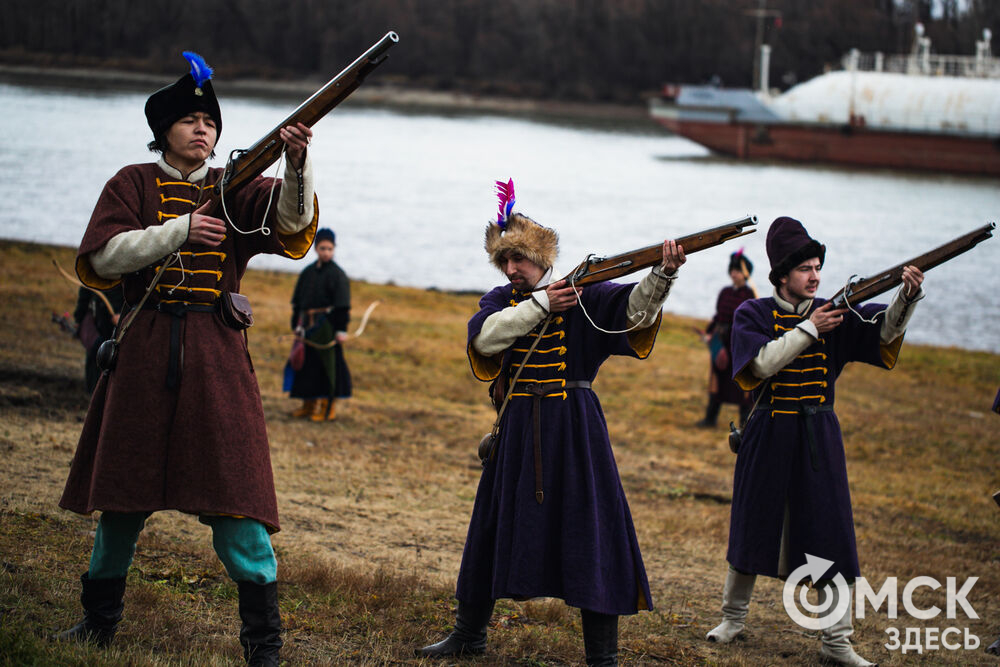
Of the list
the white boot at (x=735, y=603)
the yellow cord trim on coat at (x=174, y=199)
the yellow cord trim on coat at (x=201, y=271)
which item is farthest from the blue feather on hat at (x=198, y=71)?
the white boot at (x=735, y=603)

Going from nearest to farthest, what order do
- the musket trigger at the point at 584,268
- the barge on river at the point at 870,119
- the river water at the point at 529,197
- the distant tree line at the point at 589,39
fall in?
1. the musket trigger at the point at 584,268
2. the river water at the point at 529,197
3. the barge on river at the point at 870,119
4. the distant tree line at the point at 589,39

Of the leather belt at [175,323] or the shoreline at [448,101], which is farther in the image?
the shoreline at [448,101]

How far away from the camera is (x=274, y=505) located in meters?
3.97

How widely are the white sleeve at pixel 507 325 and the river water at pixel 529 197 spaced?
590 inches

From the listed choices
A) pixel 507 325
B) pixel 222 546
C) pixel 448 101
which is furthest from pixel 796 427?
pixel 448 101

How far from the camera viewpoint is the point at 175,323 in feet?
12.8

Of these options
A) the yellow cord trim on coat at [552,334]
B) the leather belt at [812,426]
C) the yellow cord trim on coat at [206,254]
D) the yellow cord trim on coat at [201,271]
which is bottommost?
the leather belt at [812,426]

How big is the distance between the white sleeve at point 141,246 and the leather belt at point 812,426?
3139 millimetres

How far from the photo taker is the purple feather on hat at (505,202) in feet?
15.1

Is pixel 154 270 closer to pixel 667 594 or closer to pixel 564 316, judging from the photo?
pixel 564 316

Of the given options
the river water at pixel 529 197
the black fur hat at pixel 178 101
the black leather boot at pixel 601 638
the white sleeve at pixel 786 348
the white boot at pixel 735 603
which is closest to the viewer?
the black fur hat at pixel 178 101

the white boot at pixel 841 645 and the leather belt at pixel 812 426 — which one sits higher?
the leather belt at pixel 812 426

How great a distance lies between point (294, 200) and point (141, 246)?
586 millimetres

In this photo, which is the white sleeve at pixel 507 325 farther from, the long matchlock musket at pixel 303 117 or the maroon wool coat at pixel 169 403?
the long matchlock musket at pixel 303 117
